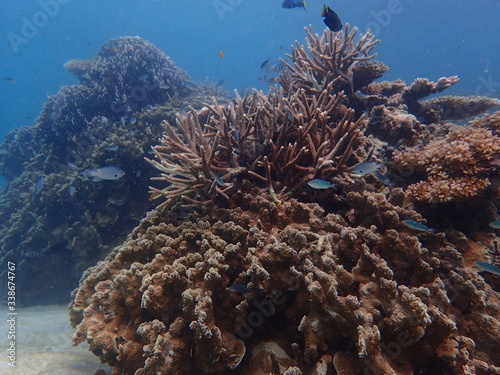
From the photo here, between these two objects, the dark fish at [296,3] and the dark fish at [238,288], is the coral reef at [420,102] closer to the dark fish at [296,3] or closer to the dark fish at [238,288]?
the dark fish at [296,3]

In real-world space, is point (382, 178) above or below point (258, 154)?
below

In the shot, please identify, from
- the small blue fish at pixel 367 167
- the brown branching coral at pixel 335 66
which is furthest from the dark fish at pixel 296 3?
the small blue fish at pixel 367 167

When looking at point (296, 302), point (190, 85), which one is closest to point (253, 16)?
point (190, 85)

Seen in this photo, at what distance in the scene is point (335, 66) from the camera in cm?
534

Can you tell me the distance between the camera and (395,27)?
241ft

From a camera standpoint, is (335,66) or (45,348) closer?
(45,348)

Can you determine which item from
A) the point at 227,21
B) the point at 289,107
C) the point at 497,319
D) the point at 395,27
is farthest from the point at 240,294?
the point at 227,21

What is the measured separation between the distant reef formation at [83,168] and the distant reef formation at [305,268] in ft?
8.23

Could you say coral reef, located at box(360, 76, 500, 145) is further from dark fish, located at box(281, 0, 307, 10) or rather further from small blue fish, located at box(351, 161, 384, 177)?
dark fish, located at box(281, 0, 307, 10)

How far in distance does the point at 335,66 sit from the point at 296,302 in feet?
16.2

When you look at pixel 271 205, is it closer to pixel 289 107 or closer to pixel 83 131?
pixel 289 107

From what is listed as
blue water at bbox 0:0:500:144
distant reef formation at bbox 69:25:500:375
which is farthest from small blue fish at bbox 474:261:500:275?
blue water at bbox 0:0:500:144

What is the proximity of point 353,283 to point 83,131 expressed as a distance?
9503 mm

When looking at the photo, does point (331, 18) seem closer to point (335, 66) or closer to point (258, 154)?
point (335, 66)
